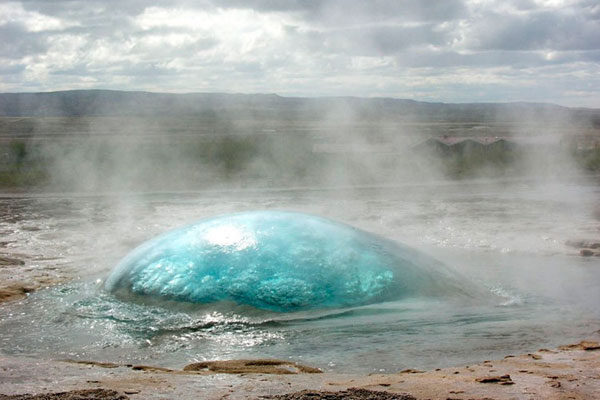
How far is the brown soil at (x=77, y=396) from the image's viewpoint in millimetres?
3332

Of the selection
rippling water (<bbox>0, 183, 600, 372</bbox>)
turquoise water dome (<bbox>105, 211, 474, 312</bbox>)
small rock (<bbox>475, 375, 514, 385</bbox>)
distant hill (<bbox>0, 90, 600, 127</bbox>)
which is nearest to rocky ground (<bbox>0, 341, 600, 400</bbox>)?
small rock (<bbox>475, 375, 514, 385</bbox>)

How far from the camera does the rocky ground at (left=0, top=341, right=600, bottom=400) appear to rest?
3367 millimetres

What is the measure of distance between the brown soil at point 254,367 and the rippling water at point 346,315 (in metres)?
0.17

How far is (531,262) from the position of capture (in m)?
7.75

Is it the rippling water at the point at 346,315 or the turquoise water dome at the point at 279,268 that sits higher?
the turquoise water dome at the point at 279,268

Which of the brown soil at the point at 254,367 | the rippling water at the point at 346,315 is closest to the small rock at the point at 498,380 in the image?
the rippling water at the point at 346,315

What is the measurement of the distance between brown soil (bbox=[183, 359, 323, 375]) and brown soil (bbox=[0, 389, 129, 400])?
0.80 metres

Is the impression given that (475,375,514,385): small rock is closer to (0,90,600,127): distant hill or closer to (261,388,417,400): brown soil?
(261,388,417,400): brown soil

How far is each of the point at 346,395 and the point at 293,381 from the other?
46 cm

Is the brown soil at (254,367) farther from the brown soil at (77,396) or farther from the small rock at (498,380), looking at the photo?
the small rock at (498,380)

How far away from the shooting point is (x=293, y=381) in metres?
3.72

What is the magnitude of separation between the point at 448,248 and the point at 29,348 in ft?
18.0

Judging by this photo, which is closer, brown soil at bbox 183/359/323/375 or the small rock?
the small rock

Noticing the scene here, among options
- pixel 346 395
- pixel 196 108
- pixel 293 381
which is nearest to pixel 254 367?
pixel 293 381
